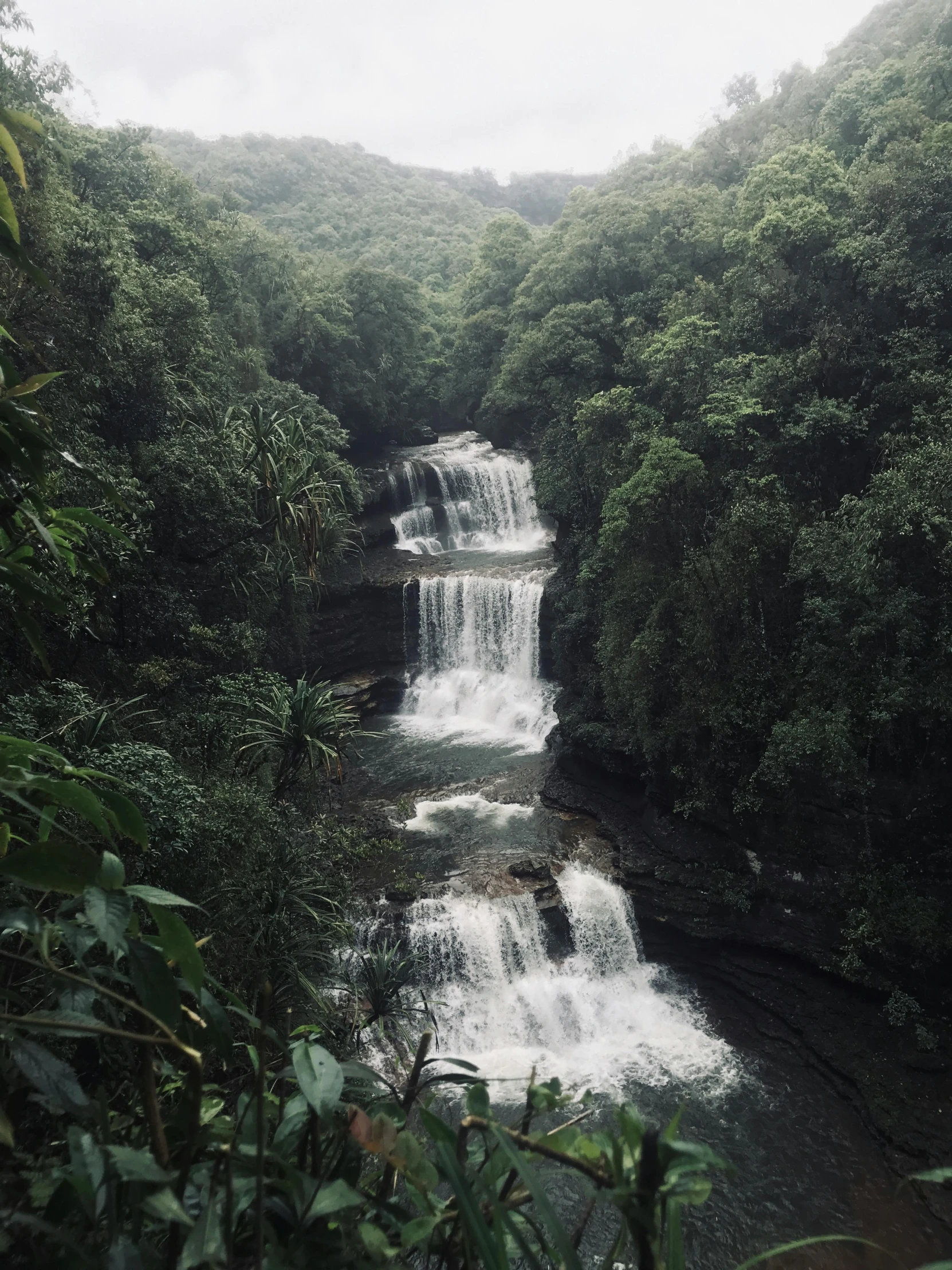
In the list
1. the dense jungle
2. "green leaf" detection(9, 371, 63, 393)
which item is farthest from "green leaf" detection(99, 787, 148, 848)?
"green leaf" detection(9, 371, 63, 393)

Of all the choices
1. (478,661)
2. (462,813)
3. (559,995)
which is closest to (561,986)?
(559,995)

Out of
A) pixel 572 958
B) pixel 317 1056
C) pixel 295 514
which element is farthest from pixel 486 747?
pixel 317 1056

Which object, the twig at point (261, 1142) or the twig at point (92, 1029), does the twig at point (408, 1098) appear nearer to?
the twig at point (261, 1142)

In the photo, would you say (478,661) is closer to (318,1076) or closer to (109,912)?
(318,1076)

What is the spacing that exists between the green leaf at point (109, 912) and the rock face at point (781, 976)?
9742mm

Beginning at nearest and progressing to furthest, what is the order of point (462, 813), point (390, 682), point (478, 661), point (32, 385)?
1. point (32, 385)
2. point (462, 813)
3. point (478, 661)
4. point (390, 682)

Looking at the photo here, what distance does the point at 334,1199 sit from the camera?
3.26 feet

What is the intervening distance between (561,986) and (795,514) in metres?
7.90

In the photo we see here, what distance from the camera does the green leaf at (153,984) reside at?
1.03 m

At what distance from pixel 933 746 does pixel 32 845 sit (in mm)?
10881

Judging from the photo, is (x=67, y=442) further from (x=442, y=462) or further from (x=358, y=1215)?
(x=442, y=462)

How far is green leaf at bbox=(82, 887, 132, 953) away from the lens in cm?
96

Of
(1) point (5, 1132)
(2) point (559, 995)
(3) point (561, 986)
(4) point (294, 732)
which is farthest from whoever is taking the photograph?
(3) point (561, 986)

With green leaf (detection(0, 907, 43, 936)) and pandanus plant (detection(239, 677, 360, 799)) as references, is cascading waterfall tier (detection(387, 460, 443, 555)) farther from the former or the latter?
green leaf (detection(0, 907, 43, 936))
